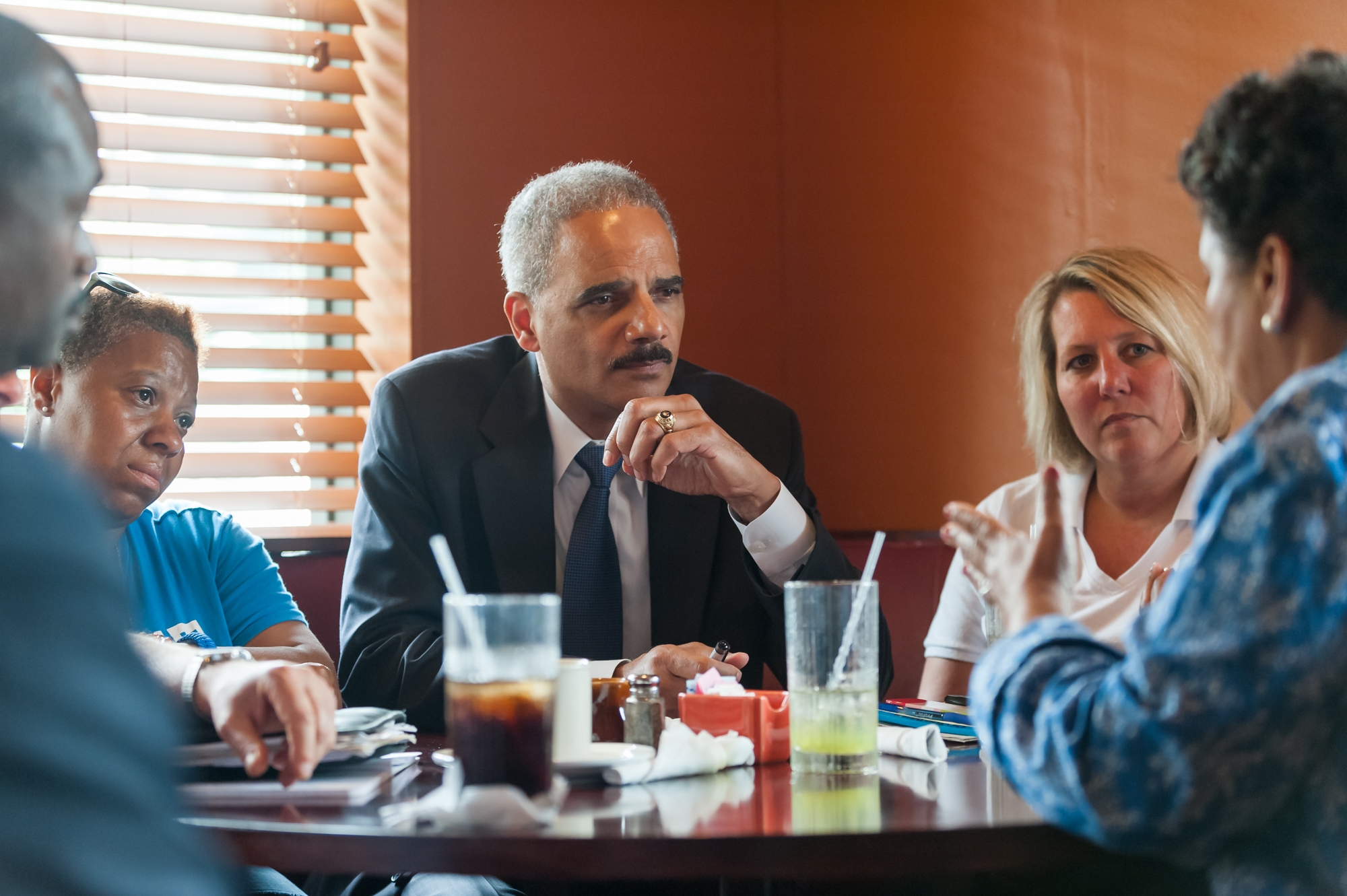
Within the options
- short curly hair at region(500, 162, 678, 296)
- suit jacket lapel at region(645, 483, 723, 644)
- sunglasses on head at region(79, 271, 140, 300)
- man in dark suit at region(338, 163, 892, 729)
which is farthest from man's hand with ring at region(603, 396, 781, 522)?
A: sunglasses on head at region(79, 271, 140, 300)

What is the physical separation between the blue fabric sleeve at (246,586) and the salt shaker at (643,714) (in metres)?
0.93

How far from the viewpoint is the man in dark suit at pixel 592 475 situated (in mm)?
1802

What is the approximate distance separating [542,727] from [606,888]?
0.70 meters

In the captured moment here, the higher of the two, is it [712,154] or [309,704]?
[712,154]

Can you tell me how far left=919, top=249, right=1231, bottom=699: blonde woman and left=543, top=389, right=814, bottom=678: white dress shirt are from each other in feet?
1.33

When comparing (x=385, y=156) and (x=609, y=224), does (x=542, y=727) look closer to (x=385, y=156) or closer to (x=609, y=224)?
(x=609, y=224)

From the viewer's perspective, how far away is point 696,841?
83 cm

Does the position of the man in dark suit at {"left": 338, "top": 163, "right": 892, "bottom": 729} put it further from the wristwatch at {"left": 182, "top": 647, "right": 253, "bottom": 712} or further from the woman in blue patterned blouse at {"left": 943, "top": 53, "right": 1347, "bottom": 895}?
the woman in blue patterned blouse at {"left": 943, "top": 53, "right": 1347, "bottom": 895}

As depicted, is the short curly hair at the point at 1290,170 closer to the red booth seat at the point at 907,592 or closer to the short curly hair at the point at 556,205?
the short curly hair at the point at 556,205

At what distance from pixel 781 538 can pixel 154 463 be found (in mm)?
971

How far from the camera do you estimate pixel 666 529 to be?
199 cm

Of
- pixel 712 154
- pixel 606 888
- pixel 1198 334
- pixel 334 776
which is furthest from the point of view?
pixel 712 154

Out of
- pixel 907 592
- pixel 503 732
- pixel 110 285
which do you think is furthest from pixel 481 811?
pixel 907 592

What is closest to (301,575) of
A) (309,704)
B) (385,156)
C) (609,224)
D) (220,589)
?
(220,589)
